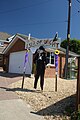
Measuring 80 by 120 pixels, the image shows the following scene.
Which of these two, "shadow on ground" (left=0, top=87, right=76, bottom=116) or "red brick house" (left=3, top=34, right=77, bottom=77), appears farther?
"red brick house" (left=3, top=34, right=77, bottom=77)

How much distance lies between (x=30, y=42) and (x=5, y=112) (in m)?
6.05

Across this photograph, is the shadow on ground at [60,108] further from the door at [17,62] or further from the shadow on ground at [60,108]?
the door at [17,62]

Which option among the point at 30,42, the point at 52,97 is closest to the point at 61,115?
the point at 52,97

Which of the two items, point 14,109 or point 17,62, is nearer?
point 14,109

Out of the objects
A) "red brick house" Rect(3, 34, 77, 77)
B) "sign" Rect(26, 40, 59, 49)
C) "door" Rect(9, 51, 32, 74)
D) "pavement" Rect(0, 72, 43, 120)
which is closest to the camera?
"pavement" Rect(0, 72, 43, 120)

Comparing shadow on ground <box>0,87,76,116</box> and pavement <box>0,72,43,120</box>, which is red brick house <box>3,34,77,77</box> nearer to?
pavement <box>0,72,43,120</box>

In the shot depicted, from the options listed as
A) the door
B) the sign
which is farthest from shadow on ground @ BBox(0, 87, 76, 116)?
the door

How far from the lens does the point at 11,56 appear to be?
Answer: 79.4 ft

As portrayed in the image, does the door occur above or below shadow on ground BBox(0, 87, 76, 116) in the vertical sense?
above

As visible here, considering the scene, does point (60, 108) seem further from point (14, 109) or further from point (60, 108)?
point (14, 109)

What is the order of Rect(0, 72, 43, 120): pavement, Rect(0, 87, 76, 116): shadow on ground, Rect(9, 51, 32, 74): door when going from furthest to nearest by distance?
1. Rect(9, 51, 32, 74): door
2. Rect(0, 87, 76, 116): shadow on ground
3. Rect(0, 72, 43, 120): pavement

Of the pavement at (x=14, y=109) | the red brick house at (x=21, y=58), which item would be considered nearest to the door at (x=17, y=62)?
the red brick house at (x=21, y=58)

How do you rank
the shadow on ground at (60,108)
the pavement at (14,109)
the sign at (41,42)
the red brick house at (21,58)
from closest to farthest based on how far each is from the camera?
the pavement at (14,109), the shadow on ground at (60,108), the sign at (41,42), the red brick house at (21,58)

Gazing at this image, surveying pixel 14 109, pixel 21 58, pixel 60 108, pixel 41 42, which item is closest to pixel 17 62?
pixel 21 58
